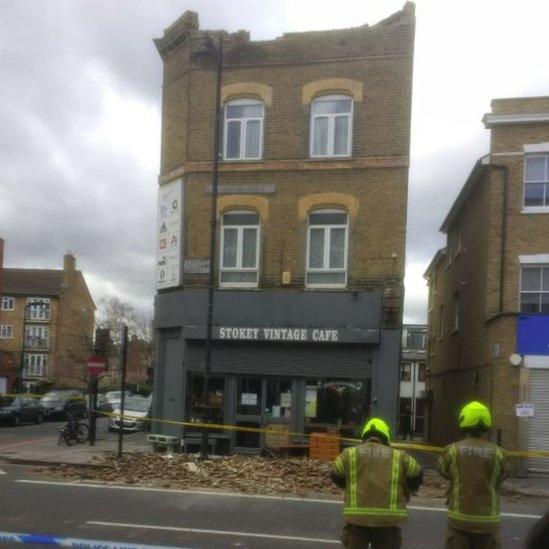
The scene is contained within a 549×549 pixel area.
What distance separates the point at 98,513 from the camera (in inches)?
435

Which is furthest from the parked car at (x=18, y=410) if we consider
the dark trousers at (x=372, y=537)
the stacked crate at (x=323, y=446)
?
the dark trousers at (x=372, y=537)

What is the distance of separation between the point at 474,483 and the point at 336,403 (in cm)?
1388

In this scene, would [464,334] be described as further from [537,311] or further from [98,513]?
[98,513]

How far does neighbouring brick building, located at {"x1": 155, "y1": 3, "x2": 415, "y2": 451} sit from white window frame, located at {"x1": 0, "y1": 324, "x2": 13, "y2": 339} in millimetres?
54863

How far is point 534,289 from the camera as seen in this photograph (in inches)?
800

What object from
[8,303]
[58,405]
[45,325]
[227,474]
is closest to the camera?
[227,474]

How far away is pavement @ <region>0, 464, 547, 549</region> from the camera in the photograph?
959 centimetres

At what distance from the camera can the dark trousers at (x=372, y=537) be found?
575 cm

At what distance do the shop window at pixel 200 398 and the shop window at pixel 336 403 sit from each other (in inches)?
89.8

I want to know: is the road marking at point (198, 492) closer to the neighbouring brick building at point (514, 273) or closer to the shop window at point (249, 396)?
the neighbouring brick building at point (514, 273)

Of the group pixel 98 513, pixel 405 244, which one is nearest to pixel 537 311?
pixel 405 244

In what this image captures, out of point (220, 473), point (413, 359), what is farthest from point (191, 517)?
point (413, 359)

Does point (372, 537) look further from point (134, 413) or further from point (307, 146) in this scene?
point (134, 413)

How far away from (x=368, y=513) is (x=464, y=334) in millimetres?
21030
